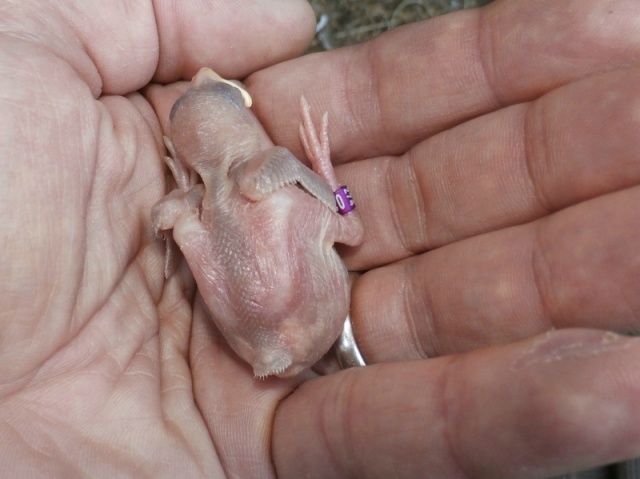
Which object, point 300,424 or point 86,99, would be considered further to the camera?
point 86,99

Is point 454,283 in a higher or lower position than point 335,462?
higher

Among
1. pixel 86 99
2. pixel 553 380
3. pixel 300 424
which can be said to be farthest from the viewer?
pixel 86 99

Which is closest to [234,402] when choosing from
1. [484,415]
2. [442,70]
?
[484,415]

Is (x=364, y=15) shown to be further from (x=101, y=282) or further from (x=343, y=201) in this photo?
(x=101, y=282)

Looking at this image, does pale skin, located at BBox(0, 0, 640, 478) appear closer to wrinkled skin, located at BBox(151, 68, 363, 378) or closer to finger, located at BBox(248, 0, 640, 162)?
finger, located at BBox(248, 0, 640, 162)

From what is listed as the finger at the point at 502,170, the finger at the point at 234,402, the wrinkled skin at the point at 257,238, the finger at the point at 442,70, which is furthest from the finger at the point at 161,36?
the finger at the point at 234,402

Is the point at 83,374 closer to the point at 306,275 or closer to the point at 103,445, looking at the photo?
the point at 103,445

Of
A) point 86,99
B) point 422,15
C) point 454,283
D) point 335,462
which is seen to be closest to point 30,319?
point 86,99

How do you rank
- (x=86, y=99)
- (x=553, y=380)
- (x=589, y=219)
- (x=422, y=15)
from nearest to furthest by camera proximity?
(x=553, y=380)
(x=589, y=219)
(x=86, y=99)
(x=422, y=15)
